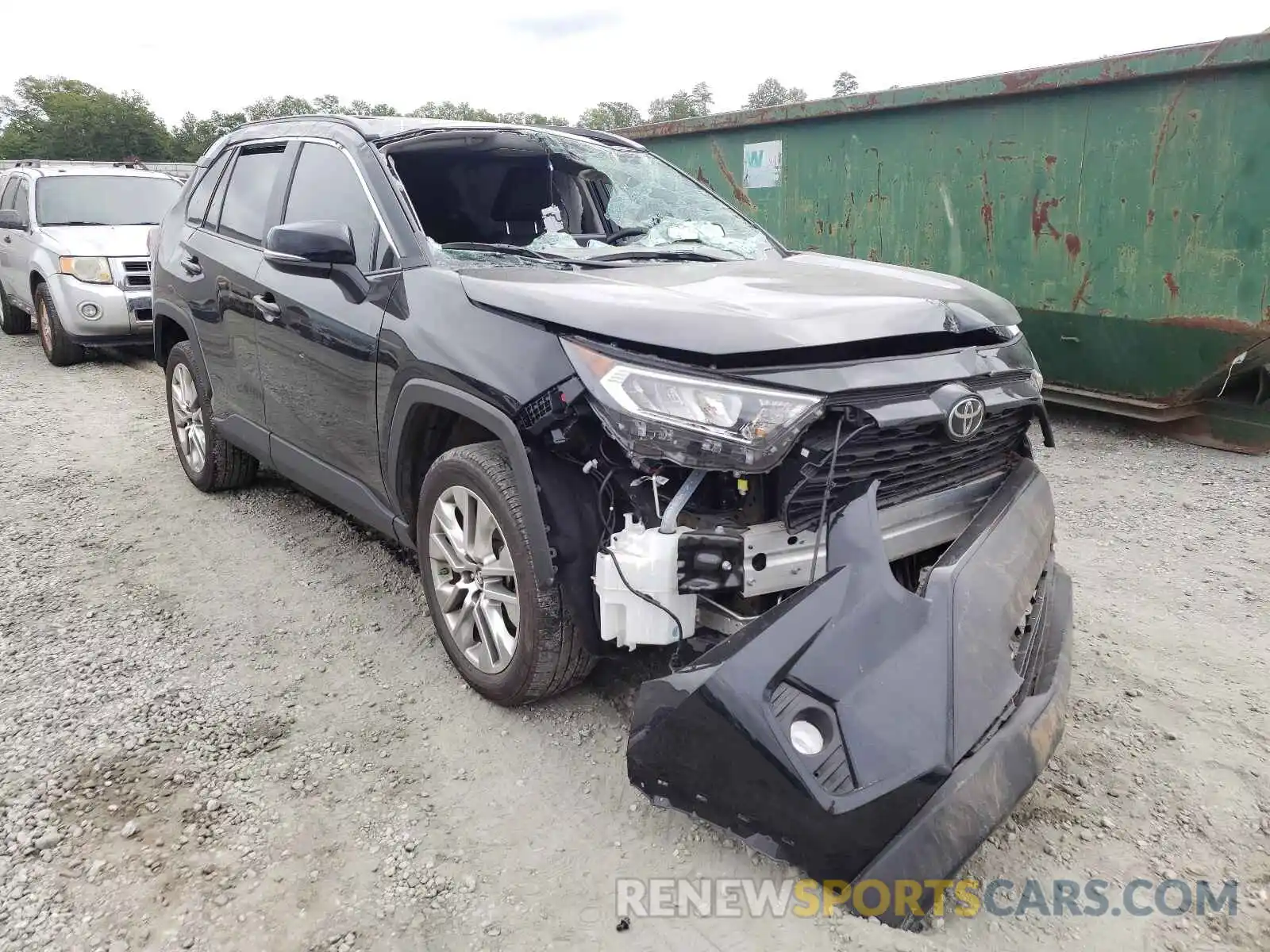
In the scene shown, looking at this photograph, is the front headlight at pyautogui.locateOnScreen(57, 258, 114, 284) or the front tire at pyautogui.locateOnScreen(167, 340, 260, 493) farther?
the front headlight at pyautogui.locateOnScreen(57, 258, 114, 284)

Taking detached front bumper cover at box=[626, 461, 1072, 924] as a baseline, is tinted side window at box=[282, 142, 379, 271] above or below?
above

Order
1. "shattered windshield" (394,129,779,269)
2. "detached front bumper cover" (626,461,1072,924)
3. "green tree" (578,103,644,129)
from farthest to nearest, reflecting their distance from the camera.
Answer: "green tree" (578,103,644,129), "shattered windshield" (394,129,779,269), "detached front bumper cover" (626,461,1072,924)

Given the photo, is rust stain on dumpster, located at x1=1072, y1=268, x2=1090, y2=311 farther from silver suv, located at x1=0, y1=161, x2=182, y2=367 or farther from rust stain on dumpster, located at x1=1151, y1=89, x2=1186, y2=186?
silver suv, located at x1=0, y1=161, x2=182, y2=367

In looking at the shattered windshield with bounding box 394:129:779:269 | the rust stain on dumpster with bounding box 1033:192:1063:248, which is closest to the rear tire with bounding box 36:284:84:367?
the shattered windshield with bounding box 394:129:779:269

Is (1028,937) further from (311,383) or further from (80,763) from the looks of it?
(311,383)

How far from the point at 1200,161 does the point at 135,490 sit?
6.34 metres

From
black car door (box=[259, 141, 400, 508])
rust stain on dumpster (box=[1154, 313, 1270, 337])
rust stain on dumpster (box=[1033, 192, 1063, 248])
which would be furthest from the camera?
rust stain on dumpster (box=[1033, 192, 1063, 248])

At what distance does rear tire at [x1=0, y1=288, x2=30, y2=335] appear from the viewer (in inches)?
392

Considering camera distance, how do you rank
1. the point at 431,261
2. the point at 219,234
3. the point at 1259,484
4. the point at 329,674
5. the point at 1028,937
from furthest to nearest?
the point at 1259,484
the point at 219,234
the point at 329,674
the point at 431,261
the point at 1028,937

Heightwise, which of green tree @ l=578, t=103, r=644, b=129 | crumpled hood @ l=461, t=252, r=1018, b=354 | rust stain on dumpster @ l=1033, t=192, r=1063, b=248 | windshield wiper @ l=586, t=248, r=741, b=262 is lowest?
crumpled hood @ l=461, t=252, r=1018, b=354

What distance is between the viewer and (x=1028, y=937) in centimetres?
188

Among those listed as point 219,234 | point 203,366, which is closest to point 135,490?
point 203,366

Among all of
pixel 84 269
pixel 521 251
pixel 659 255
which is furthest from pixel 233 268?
pixel 84 269

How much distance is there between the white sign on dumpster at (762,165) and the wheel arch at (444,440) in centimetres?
536
